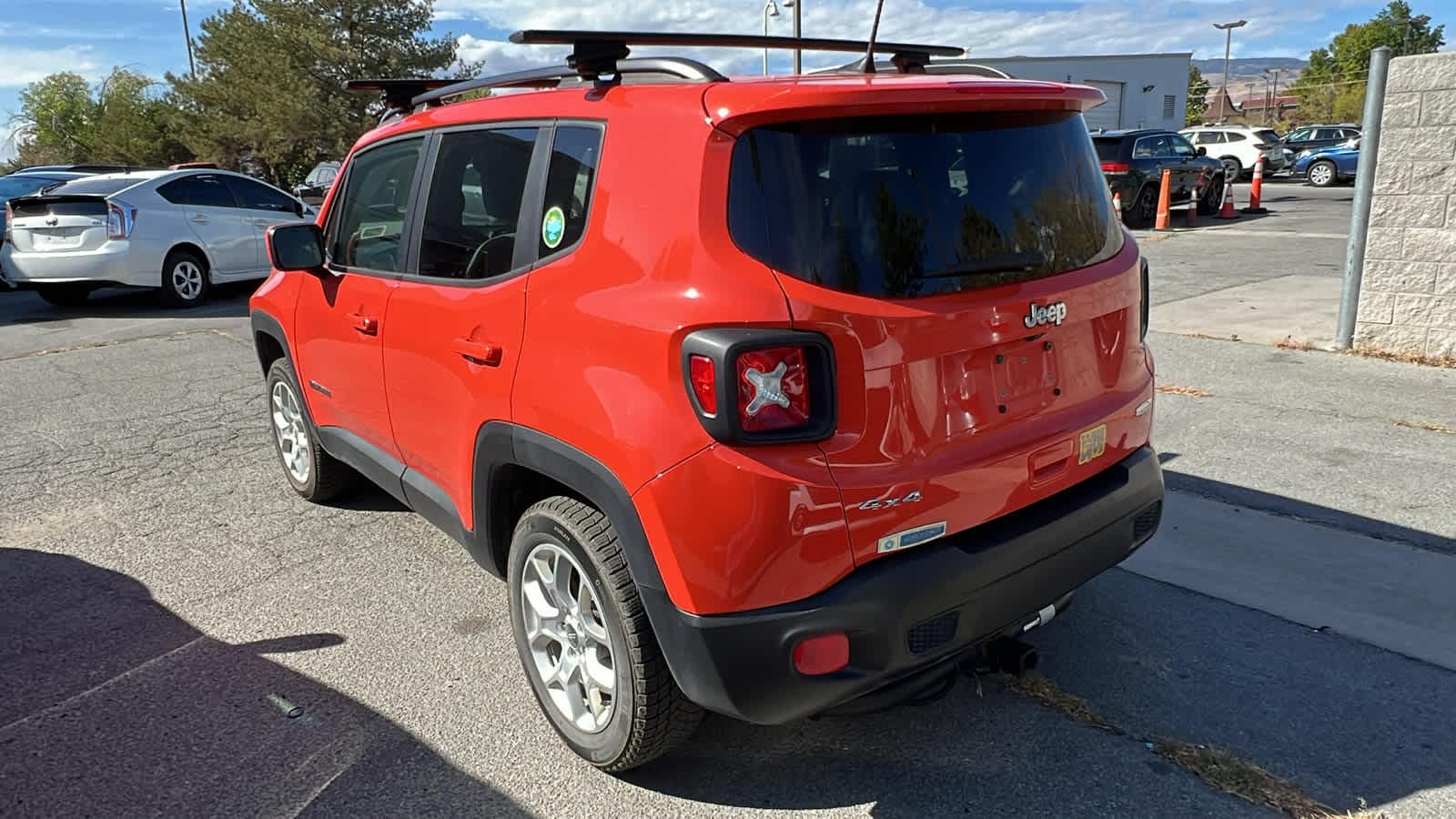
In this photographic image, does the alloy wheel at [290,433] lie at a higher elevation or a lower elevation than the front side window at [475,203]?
lower

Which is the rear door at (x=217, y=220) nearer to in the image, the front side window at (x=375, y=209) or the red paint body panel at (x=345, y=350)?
the red paint body panel at (x=345, y=350)

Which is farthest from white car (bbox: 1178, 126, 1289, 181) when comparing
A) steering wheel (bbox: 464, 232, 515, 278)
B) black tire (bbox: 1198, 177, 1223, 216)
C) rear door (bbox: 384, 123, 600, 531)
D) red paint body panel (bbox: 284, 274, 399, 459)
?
steering wheel (bbox: 464, 232, 515, 278)

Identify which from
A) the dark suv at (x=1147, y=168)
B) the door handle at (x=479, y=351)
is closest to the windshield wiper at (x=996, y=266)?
the door handle at (x=479, y=351)

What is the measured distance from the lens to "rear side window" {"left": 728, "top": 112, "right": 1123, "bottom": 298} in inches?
91.4

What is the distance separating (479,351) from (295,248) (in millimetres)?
1529

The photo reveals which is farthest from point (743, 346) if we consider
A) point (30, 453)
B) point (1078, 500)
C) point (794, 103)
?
point (30, 453)

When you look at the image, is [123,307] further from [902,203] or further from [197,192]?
[902,203]

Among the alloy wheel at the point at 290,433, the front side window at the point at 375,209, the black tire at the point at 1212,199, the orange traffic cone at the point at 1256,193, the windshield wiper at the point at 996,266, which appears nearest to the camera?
the windshield wiper at the point at 996,266

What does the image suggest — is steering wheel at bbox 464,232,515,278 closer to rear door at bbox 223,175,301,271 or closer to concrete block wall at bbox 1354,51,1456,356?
concrete block wall at bbox 1354,51,1456,356

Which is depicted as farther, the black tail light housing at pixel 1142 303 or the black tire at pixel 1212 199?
the black tire at pixel 1212 199

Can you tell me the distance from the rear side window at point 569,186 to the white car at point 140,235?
10.5 meters

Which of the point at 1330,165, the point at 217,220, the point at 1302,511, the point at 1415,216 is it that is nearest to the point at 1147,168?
the point at 1330,165

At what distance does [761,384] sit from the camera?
222 cm

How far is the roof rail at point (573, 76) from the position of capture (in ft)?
8.66
